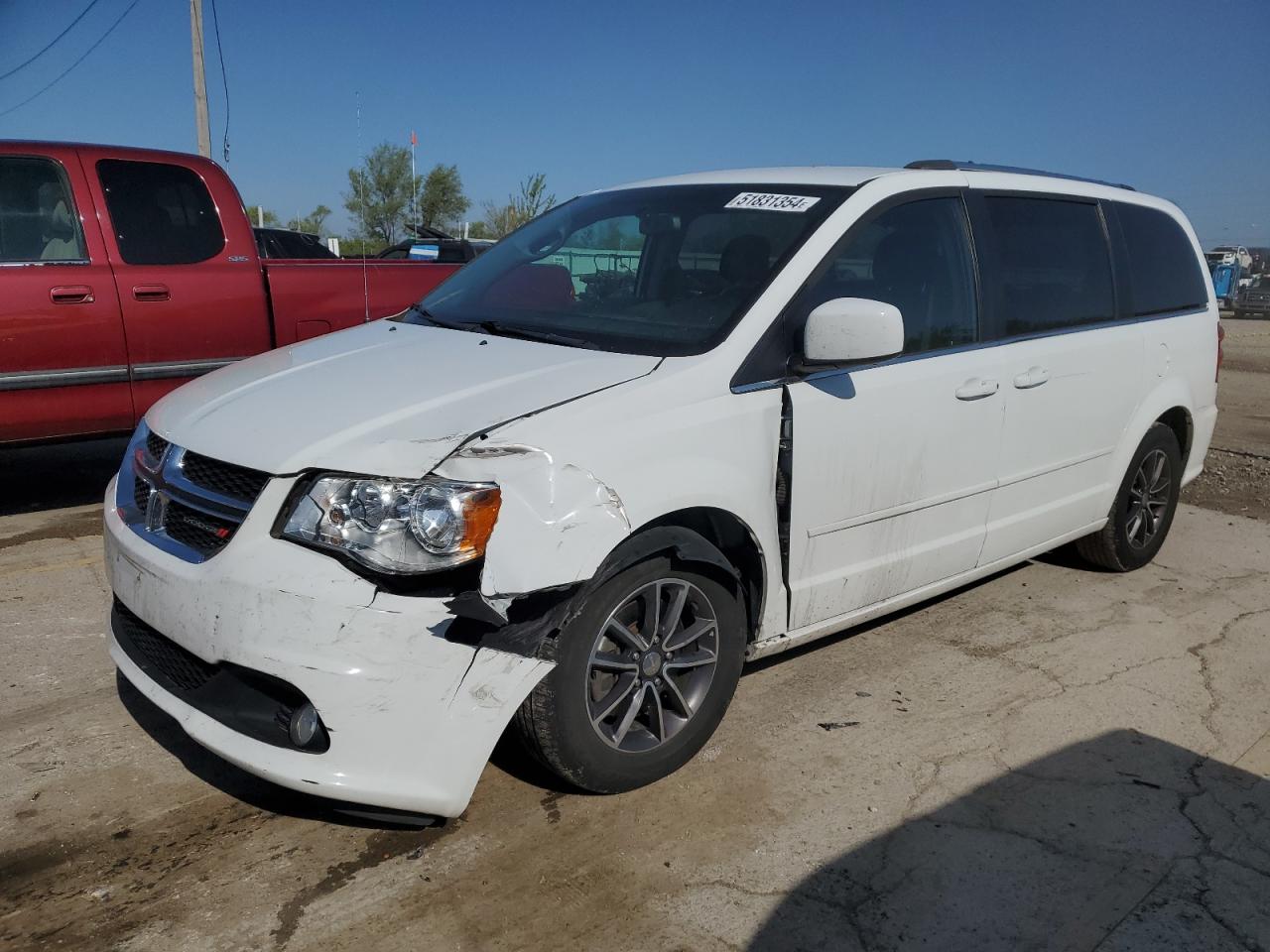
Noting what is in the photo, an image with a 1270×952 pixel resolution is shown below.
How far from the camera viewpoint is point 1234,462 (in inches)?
322

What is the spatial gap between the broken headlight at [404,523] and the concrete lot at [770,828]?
2.84ft

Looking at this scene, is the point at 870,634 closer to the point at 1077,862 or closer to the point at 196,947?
the point at 1077,862

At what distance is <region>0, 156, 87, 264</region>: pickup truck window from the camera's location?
5.27 metres

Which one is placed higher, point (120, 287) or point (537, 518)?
point (120, 287)

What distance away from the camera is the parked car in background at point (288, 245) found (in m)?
11.2

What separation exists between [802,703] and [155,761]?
2159 millimetres

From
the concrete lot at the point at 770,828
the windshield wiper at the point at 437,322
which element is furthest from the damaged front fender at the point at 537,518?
the windshield wiper at the point at 437,322

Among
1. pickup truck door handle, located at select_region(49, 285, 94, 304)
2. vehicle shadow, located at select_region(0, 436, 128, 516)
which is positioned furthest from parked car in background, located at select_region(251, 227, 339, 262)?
pickup truck door handle, located at select_region(49, 285, 94, 304)

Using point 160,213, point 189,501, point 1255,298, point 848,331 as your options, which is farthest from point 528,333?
point 1255,298

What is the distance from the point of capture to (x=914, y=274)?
12.5ft

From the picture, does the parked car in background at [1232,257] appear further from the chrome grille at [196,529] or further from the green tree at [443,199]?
the chrome grille at [196,529]

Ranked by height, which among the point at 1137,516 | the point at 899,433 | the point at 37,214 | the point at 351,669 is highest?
the point at 37,214

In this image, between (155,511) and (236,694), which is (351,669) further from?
(155,511)

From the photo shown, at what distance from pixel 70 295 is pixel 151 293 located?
0.39 meters
